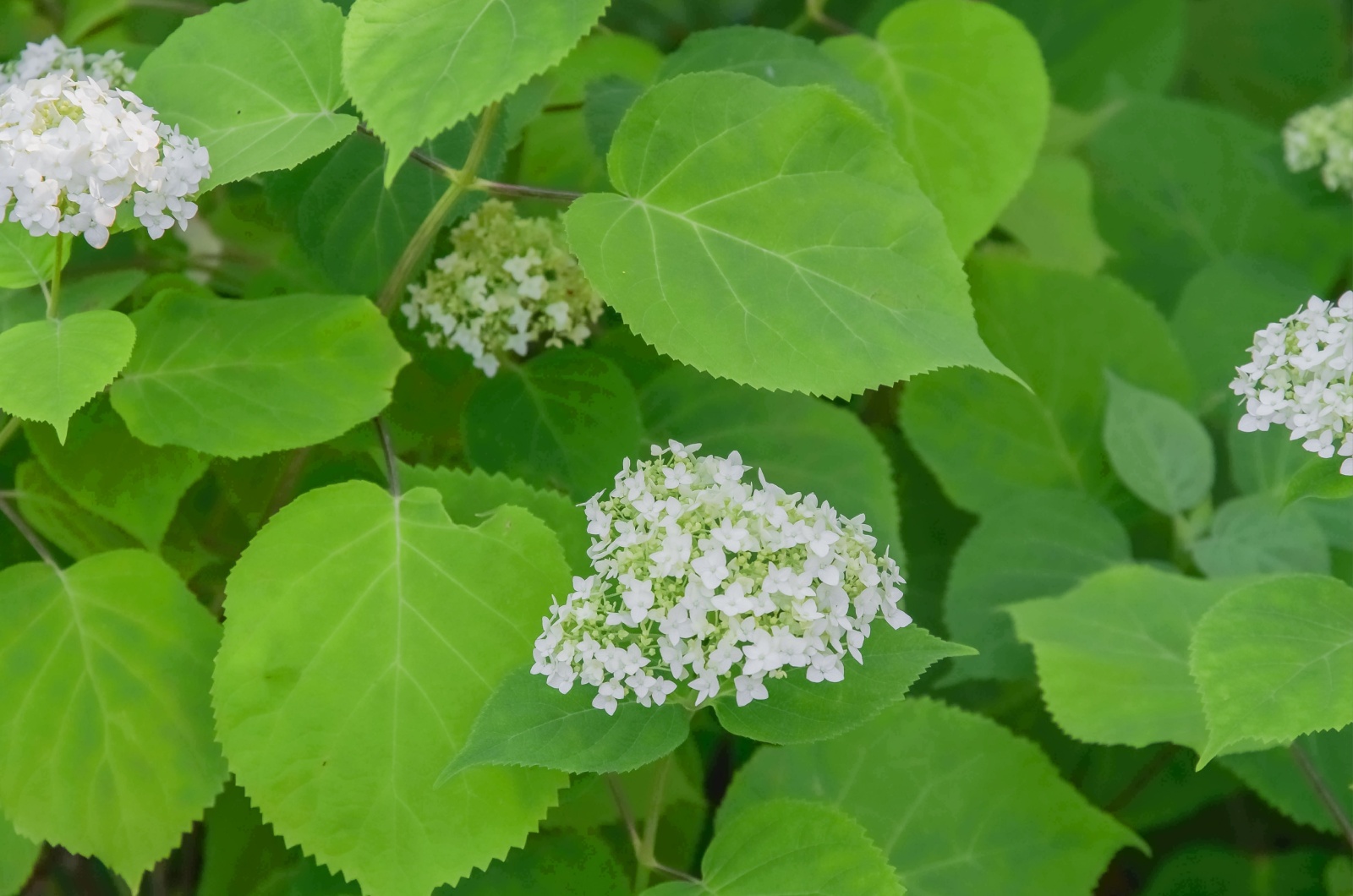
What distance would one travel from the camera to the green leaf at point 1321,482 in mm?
721

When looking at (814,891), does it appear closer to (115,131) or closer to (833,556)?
(833,556)

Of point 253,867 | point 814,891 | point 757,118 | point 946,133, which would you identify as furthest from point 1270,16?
point 253,867

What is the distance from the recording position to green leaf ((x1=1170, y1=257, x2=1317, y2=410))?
131 centimetres

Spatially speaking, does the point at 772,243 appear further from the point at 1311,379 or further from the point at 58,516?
the point at 58,516

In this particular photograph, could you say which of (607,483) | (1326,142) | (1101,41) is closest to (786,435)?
(607,483)

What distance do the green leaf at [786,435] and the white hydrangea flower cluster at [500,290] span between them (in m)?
0.13

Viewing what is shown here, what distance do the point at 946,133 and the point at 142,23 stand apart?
3.26 ft

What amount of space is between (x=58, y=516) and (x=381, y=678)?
0.35 m

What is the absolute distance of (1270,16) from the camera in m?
1.97

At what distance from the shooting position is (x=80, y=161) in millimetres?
707

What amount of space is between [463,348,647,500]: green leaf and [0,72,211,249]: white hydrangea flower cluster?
34cm

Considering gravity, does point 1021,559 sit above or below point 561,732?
below

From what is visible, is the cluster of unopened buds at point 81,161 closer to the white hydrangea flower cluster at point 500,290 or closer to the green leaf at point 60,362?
the green leaf at point 60,362

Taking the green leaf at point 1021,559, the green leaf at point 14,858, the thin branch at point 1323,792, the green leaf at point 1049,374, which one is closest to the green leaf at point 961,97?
the green leaf at point 1049,374
